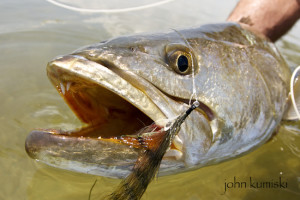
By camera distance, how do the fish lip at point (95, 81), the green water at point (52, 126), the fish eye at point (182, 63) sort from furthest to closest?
the green water at point (52, 126) → the fish eye at point (182, 63) → the fish lip at point (95, 81)

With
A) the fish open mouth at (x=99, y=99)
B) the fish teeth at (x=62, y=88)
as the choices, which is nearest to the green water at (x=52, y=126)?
the fish open mouth at (x=99, y=99)

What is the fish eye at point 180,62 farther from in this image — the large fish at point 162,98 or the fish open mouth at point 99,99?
the fish open mouth at point 99,99

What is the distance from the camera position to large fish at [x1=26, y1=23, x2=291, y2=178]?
4.44 ft

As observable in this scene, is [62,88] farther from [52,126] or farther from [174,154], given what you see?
[52,126]

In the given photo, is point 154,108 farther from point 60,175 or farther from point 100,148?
point 60,175

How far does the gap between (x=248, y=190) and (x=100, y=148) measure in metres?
1.24

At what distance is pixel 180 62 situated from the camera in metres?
1.55

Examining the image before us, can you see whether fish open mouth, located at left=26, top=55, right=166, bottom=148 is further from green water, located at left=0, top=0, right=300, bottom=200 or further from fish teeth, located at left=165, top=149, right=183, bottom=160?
green water, located at left=0, top=0, right=300, bottom=200

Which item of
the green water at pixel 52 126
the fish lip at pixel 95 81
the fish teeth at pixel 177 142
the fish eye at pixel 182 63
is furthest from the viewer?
the green water at pixel 52 126

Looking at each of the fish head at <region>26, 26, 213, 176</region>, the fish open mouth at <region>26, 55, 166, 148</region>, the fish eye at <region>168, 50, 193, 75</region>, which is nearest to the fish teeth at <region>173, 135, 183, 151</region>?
the fish head at <region>26, 26, 213, 176</region>

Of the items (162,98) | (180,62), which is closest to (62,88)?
(162,98)

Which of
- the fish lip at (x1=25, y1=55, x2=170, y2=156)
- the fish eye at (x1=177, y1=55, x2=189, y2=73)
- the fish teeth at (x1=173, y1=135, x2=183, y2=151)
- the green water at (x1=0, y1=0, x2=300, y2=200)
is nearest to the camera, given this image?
the fish lip at (x1=25, y1=55, x2=170, y2=156)

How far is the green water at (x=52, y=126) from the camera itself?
6.23 feet

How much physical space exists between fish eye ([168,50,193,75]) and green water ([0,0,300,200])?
1.26 ft
